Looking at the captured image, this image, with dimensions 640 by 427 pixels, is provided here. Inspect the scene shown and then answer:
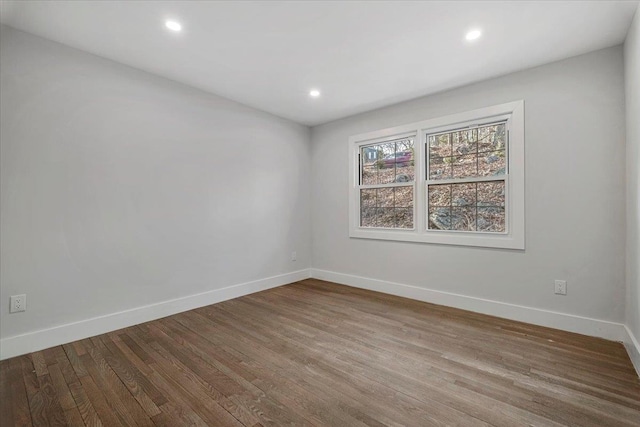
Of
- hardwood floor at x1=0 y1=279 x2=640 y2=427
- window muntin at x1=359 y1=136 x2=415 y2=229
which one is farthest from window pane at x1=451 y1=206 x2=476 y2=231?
hardwood floor at x1=0 y1=279 x2=640 y2=427

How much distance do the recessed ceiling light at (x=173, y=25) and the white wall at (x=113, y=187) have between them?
94cm

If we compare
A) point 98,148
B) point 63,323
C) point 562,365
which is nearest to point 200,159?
point 98,148

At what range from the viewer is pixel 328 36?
2326mm

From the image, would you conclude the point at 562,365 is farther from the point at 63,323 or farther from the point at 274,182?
the point at 63,323

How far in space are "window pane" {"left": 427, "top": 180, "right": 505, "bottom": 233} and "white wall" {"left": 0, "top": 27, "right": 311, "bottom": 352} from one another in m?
2.35

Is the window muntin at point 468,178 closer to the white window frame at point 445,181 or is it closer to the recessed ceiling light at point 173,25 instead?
the white window frame at point 445,181

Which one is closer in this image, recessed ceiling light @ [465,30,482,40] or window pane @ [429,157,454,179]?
recessed ceiling light @ [465,30,482,40]

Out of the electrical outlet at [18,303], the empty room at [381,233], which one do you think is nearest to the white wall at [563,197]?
the empty room at [381,233]

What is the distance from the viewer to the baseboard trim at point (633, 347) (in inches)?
77.8

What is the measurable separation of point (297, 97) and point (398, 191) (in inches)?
71.8

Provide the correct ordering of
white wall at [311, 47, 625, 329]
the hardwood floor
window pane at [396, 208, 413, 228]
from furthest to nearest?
window pane at [396, 208, 413, 228] → white wall at [311, 47, 625, 329] → the hardwood floor

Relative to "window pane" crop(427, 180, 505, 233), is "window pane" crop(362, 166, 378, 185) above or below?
above

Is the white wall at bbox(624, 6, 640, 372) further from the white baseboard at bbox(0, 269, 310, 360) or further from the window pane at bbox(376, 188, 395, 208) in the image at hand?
the white baseboard at bbox(0, 269, 310, 360)

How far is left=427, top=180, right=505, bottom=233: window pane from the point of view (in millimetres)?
3094
